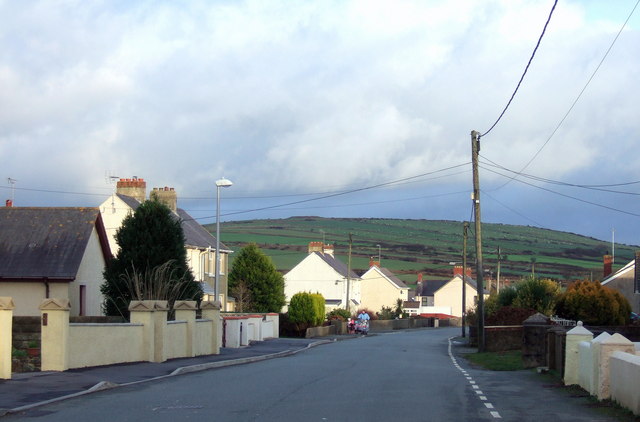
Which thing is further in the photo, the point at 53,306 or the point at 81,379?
the point at 53,306

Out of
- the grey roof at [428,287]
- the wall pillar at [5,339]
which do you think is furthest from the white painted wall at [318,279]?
the wall pillar at [5,339]

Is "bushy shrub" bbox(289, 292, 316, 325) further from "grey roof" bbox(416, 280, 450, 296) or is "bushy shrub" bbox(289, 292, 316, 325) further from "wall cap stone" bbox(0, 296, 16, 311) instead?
"grey roof" bbox(416, 280, 450, 296)

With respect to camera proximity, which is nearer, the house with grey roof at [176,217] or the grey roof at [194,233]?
the house with grey roof at [176,217]

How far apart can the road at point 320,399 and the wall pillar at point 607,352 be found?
0.73 meters

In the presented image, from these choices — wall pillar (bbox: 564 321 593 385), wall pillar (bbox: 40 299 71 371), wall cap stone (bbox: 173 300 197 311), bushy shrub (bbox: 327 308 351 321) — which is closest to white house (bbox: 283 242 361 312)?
bushy shrub (bbox: 327 308 351 321)

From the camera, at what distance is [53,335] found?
2067cm

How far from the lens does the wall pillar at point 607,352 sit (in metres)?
15.3

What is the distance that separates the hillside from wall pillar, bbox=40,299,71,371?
82.8 meters

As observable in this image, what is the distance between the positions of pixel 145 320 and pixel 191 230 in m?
32.6

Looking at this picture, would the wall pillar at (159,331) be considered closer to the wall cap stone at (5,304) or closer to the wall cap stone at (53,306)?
the wall cap stone at (53,306)

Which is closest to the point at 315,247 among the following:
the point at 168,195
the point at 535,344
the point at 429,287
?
the point at 429,287

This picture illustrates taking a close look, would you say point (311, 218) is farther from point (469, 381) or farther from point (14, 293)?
point (469, 381)

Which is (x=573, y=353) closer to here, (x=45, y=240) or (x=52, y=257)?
(x=52, y=257)

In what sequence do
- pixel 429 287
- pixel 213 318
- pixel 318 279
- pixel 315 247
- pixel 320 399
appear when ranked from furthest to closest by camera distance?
1. pixel 429 287
2. pixel 315 247
3. pixel 318 279
4. pixel 213 318
5. pixel 320 399
